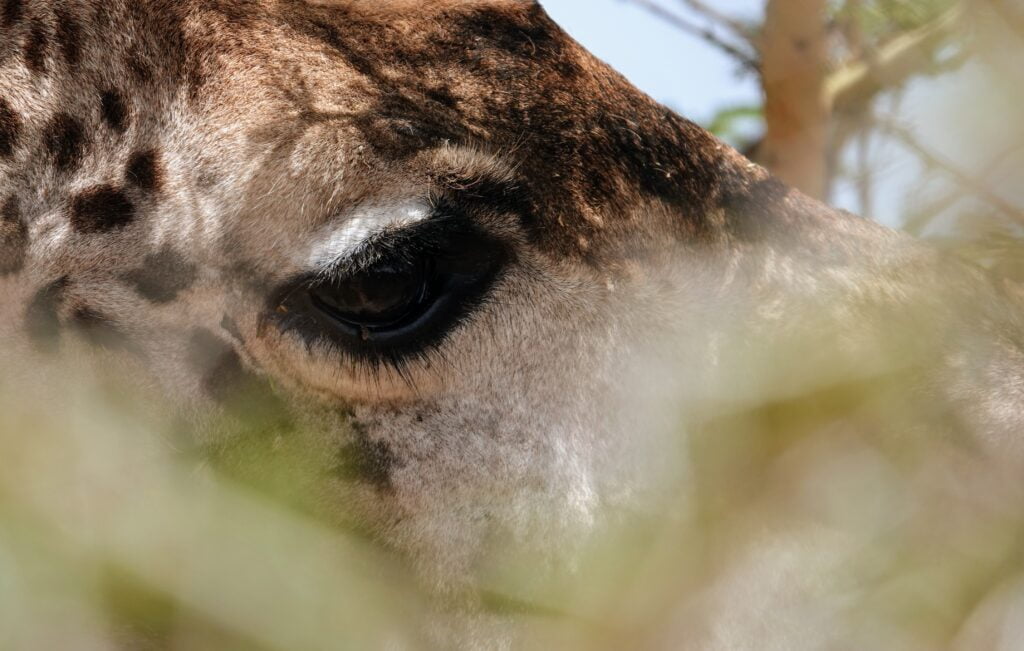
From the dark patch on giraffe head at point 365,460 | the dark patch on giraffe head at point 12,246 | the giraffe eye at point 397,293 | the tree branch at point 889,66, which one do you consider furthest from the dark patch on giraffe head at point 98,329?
the tree branch at point 889,66

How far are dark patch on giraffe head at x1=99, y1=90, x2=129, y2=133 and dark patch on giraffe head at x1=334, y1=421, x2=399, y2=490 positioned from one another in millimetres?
531

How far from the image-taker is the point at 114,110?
1.62m

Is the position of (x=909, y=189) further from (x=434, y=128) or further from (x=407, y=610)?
(x=407, y=610)

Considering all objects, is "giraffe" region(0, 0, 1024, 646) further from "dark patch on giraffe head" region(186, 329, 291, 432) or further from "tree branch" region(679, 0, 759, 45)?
"tree branch" region(679, 0, 759, 45)

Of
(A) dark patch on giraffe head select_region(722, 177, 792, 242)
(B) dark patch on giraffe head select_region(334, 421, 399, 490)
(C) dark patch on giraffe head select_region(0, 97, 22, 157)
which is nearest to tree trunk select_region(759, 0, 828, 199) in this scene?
(A) dark patch on giraffe head select_region(722, 177, 792, 242)

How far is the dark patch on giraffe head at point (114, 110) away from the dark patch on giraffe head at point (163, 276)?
20cm

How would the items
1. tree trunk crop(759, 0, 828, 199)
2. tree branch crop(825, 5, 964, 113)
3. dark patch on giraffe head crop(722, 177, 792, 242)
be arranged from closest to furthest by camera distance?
dark patch on giraffe head crop(722, 177, 792, 242) → tree branch crop(825, 5, 964, 113) → tree trunk crop(759, 0, 828, 199)

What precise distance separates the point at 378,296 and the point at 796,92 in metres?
1.98

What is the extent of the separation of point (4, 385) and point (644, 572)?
0.91m

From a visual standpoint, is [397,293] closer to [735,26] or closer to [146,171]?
[146,171]

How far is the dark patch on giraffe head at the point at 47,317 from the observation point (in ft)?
5.11

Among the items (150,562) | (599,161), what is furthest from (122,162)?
(599,161)

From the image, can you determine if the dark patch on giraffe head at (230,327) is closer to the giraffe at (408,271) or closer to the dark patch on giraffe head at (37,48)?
the giraffe at (408,271)

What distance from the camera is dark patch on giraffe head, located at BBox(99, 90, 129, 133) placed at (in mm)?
1610
